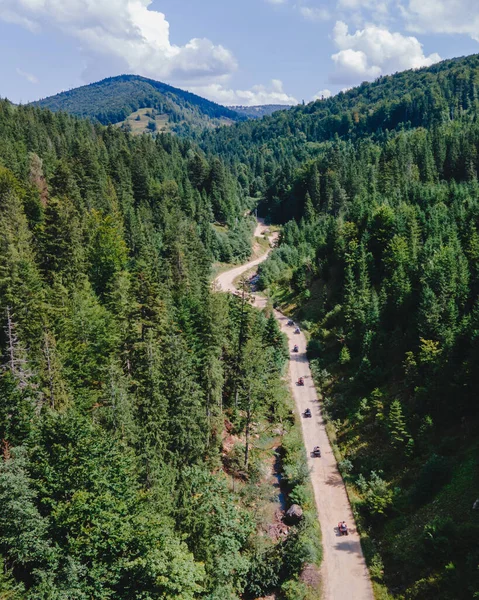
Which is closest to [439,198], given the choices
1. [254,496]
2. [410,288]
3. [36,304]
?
[410,288]

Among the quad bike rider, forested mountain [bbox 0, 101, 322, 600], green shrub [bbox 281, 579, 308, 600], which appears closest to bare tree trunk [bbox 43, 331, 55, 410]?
forested mountain [bbox 0, 101, 322, 600]

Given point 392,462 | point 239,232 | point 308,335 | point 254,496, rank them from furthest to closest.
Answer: point 239,232 → point 308,335 → point 392,462 → point 254,496

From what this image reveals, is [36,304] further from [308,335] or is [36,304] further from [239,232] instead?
[239,232]

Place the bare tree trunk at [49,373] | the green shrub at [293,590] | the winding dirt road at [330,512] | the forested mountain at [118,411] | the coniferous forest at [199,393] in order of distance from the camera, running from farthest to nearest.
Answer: the bare tree trunk at [49,373]
the winding dirt road at [330,512]
the green shrub at [293,590]
the coniferous forest at [199,393]
the forested mountain at [118,411]

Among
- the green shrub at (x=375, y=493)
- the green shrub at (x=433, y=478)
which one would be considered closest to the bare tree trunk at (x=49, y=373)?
the green shrub at (x=375, y=493)

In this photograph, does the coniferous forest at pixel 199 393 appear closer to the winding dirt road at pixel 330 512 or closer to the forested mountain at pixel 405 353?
the forested mountain at pixel 405 353

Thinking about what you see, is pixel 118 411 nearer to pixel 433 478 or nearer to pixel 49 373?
pixel 49 373
